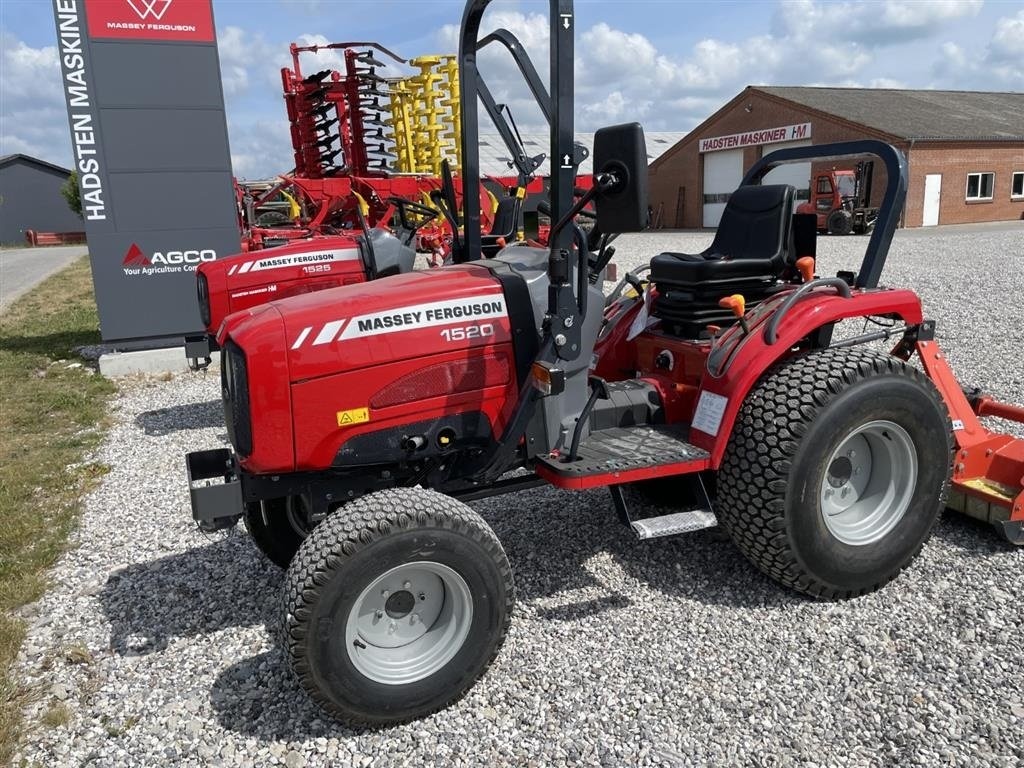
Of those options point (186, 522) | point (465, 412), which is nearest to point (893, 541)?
point (465, 412)

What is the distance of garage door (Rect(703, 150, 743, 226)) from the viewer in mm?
27803

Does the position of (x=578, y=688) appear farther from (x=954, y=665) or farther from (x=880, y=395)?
(x=880, y=395)

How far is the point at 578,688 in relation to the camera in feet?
8.73

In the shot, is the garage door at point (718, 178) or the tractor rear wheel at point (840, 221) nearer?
the tractor rear wheel at point (840, 221)

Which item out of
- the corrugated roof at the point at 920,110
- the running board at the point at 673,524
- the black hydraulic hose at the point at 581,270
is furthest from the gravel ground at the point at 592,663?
the corrugated roof at the point at 920,110

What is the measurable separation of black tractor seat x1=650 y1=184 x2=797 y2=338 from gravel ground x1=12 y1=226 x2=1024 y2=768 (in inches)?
38.9

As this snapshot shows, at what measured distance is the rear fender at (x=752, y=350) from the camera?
2965 mm

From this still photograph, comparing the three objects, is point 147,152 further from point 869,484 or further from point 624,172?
point 869,484

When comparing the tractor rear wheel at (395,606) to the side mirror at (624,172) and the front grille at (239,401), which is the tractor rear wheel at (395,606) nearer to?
the front grille at (239,401)

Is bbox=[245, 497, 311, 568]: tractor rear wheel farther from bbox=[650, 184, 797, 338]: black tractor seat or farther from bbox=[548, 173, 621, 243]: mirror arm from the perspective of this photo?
bbox=[650, 184, 797, 338]: black tractor seat

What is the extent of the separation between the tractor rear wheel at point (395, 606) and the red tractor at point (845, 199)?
21.0 metres

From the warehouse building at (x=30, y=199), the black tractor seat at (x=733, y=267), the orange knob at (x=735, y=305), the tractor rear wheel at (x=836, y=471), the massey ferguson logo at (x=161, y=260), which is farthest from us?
the warehouse building at (x=30, y=199)

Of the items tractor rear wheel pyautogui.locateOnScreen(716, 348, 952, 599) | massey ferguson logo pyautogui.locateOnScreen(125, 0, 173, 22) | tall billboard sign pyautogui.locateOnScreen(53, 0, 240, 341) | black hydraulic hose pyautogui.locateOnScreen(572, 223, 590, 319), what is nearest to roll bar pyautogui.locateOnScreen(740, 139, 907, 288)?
tractor rear wheel pyautogui.locateOnScreen(716, 348, 952, 599)

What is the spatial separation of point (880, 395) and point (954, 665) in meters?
0.94
